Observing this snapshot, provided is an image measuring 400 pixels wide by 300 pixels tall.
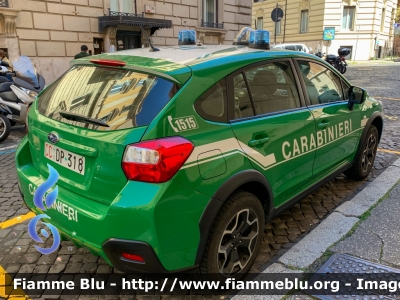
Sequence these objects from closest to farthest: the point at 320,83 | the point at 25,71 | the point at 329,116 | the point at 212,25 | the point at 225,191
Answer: the point at 225,191 → the point at 329,116 → the point at 320,83 → the point at 25,71 → the point at 212,25

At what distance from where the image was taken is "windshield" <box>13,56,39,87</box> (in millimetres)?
6730

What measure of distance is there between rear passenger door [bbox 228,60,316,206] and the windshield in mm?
5486

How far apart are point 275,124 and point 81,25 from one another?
494 inches

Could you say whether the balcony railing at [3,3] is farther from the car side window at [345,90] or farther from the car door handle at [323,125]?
the car door handle at [323,125]

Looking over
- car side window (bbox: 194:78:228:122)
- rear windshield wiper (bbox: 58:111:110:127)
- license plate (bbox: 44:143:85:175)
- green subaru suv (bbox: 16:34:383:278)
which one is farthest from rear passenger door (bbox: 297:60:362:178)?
license plate (bbox: 44:143:85:175)

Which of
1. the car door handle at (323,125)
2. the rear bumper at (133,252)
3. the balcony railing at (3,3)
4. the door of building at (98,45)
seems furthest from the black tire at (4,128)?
the door of building at (98,45)

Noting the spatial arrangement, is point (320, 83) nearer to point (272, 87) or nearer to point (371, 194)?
point (272, 87)

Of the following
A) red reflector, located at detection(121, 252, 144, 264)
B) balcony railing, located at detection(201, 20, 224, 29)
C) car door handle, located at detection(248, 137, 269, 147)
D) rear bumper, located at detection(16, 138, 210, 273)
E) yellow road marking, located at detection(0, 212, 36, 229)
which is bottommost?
yellow road marking, located at detection(0, 212, 36, 229)

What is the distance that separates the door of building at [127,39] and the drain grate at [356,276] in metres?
13.8

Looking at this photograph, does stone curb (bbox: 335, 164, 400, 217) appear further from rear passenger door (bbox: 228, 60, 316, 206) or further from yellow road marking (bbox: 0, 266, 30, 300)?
yellow road marking (bbox: 0, 266, 30, 300)

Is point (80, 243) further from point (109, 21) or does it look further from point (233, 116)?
point (109, 21)

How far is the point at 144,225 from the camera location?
6.40 feet

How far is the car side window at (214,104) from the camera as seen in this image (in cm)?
223

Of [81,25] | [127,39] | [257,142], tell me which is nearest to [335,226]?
[257,142]
